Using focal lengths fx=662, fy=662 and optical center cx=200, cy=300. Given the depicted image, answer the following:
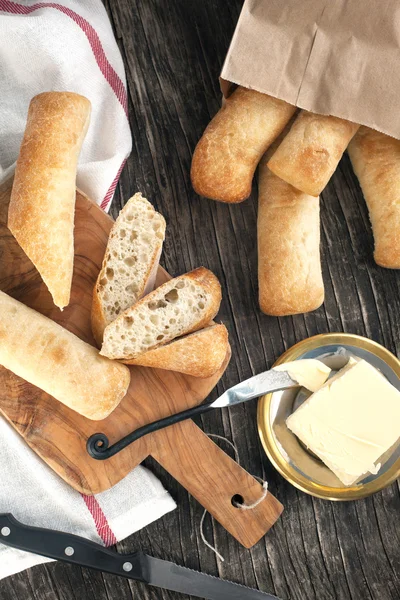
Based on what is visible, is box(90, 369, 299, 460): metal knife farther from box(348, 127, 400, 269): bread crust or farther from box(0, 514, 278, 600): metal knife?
box(348, 127, 400, 269): bread crust

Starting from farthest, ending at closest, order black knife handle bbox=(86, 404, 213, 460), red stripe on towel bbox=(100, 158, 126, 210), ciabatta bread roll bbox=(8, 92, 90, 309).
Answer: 1. red stripe on towel bbox=(100, 158, 126, 210)
2. black knife handle bbox=(86, 404, 213, 460)
3. ciabatta bread roll bbox=(8, 92, 90, 309)

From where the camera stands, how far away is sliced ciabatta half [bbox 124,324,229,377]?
1.46 meters

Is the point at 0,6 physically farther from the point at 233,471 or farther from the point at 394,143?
the point at 233,471

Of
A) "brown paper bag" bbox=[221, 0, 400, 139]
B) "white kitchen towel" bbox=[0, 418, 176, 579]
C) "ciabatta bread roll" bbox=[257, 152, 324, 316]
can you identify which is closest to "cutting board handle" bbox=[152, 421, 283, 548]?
"white kitchen towel" bbox=[0, 418, 176, 579]

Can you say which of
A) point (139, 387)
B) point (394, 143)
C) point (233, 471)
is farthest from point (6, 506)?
point (394, 143)

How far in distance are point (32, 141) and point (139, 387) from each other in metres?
0.61

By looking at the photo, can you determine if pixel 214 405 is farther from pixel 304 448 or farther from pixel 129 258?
pixel 129 258

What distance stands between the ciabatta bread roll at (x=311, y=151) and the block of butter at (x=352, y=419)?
45 centimetres

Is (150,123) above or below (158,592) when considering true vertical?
above

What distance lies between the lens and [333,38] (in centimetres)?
148

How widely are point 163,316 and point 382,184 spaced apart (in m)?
0.64

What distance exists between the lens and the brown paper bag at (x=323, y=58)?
1463 mm

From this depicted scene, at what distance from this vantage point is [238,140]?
1572 millimetres

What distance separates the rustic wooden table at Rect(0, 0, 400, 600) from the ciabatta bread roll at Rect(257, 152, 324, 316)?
11cm
